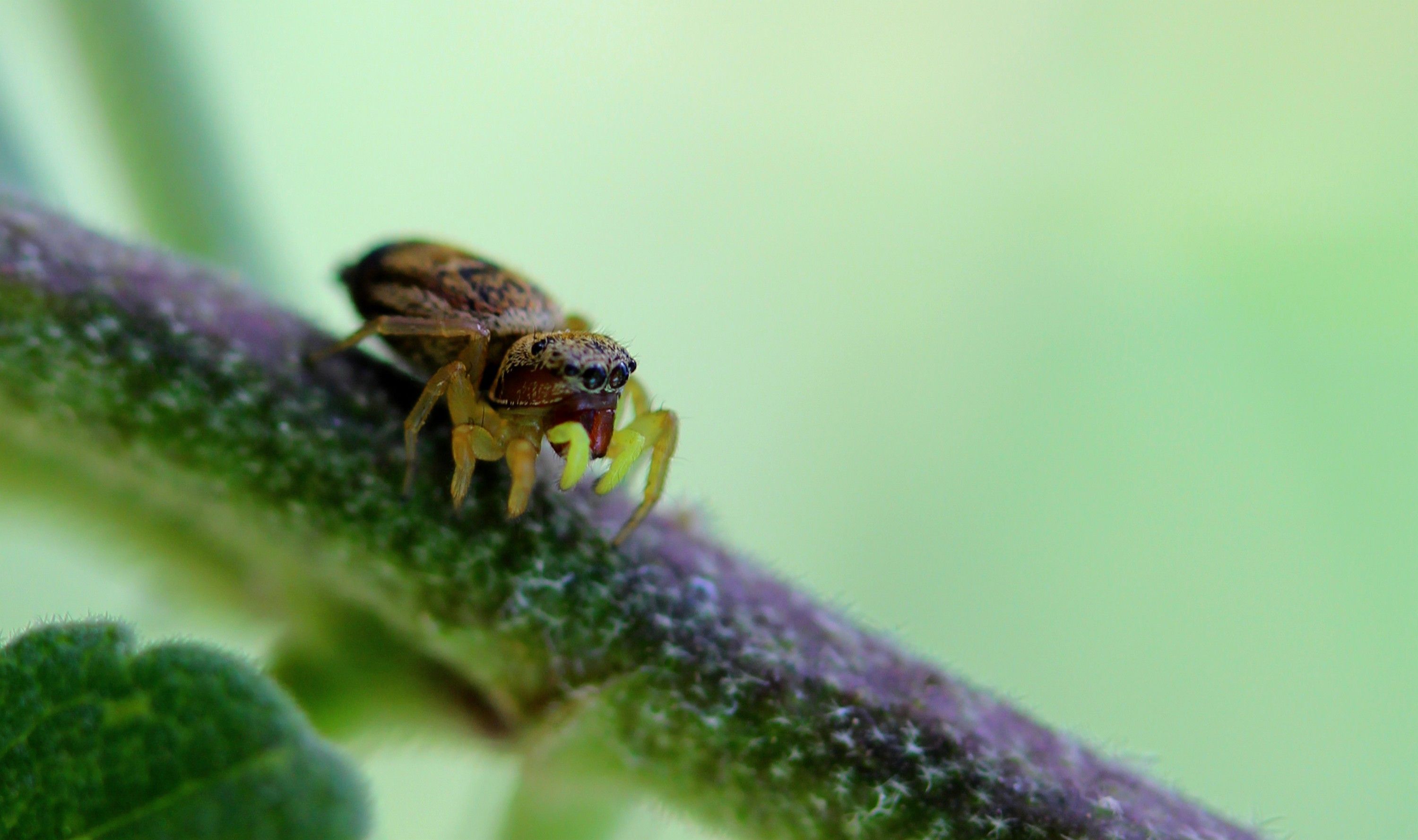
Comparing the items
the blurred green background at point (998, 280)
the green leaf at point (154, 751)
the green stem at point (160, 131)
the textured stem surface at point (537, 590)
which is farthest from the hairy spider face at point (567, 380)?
the blurred green background at point (998, 280)

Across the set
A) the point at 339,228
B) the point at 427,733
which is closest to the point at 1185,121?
the point at 339,228

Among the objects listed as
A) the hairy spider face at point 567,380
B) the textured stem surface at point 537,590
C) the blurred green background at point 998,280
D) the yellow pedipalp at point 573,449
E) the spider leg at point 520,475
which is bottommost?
the textured stem surface at point 537,590

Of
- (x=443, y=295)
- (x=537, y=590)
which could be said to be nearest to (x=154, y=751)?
(x=537, y=590)

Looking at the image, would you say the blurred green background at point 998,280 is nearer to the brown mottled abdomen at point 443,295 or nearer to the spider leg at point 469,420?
the brown mottled abdomen at point 443,295

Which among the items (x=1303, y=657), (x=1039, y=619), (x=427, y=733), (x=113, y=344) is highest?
(x=1303, y=657)

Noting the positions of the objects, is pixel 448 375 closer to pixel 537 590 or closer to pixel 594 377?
pixel 594 377

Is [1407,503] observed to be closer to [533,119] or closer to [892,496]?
[892,496]

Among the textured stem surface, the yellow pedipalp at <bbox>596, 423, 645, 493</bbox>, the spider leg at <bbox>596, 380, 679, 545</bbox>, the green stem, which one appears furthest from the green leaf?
the green stem
